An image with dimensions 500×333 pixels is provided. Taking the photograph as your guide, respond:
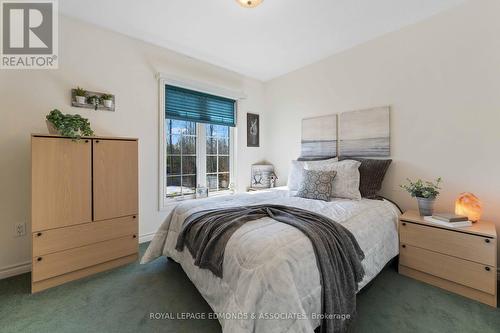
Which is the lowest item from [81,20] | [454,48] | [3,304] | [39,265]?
[3,304]

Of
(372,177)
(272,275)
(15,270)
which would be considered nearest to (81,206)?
(15,270)

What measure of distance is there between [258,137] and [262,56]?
1.38m

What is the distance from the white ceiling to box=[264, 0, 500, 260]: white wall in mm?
217

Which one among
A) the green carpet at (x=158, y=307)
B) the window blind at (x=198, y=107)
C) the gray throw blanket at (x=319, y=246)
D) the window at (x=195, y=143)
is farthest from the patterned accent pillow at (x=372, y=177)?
the window blind at (x=198, y=107)

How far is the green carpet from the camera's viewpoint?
1421 millimetres

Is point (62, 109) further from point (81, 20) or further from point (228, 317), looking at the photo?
point (228, 317)

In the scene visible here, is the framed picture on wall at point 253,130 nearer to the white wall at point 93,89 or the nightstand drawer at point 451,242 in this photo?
the white wall at point 93,89

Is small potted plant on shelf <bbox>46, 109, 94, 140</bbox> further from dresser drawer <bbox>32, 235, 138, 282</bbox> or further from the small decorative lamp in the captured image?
the small decorative lamp

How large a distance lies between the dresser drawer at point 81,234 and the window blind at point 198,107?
1.49 metres

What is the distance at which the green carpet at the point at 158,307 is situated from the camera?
4.66 feet

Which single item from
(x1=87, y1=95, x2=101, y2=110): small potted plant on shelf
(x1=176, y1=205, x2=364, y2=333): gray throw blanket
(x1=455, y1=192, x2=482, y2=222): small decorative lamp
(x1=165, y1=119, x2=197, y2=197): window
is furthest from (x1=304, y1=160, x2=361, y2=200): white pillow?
(x1=87, y1=95, x2=101, y2=110): small potted plant on shelf

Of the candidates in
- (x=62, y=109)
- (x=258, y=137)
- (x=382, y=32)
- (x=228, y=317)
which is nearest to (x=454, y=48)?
(x=382, y=32)

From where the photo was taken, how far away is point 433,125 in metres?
2.26

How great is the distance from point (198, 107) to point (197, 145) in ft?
1.87
